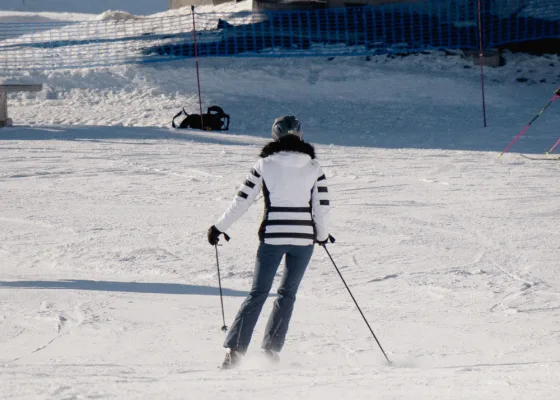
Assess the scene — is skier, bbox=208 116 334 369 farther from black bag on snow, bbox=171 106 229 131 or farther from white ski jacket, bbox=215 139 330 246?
black bag on snow, bbox=171 106 229 131

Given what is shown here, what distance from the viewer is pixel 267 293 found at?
574 cm

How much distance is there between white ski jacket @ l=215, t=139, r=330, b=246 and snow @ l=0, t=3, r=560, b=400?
764mm

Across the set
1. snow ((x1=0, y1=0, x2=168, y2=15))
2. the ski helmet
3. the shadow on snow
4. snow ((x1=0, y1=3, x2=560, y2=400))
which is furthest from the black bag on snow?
snow ((x1=0, y1=0, x2=168, y2=15))

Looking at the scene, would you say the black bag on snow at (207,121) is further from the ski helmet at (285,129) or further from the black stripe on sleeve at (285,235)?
the black stripe on sleeve at (285,235)

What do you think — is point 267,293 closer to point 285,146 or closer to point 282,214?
point 282,214

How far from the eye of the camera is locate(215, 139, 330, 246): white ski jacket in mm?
5555

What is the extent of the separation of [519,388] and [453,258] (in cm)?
450

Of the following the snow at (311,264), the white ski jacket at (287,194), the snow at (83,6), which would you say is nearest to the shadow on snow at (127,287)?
the snow at (311,264)

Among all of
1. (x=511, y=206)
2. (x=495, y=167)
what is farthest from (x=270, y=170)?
(x=495, y=167)

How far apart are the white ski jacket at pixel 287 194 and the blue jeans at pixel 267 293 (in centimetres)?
7

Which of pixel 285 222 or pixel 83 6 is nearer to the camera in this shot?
pixel 285 222

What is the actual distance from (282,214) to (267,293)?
49 centimetres

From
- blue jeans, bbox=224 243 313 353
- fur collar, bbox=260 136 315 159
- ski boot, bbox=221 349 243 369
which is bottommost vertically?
ski boot, bbox=221 349 243 369

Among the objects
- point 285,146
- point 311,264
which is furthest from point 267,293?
point 311,264
